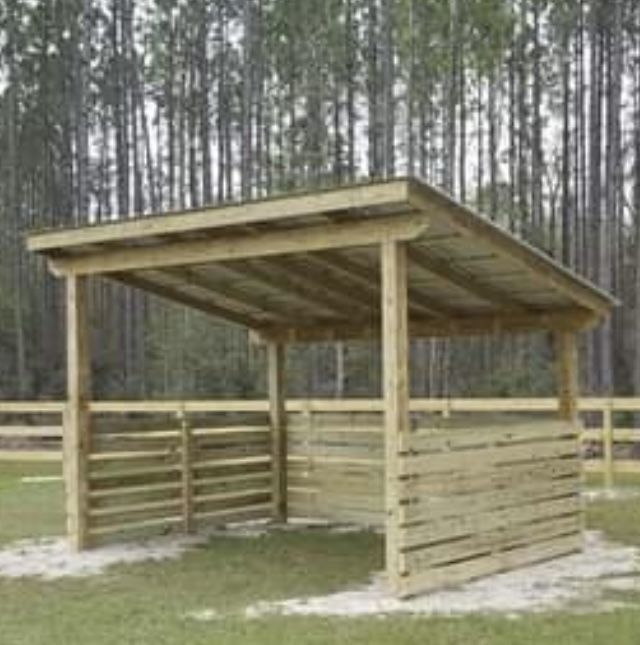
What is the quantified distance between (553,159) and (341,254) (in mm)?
18402

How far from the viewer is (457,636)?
638 cm

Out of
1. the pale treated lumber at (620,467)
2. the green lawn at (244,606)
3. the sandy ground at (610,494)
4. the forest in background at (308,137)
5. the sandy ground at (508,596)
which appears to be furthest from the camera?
the forest in background at (308,137)

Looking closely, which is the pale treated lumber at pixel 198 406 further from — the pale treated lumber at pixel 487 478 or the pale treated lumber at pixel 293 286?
the pale treated lumber at pixel 487 478

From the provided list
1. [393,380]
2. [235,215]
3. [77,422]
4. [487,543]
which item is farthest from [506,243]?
[77,422]

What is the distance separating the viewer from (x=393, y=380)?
25.0ft

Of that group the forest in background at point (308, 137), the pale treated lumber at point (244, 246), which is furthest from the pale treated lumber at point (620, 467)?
the pale treated lumber at point (244, 246)

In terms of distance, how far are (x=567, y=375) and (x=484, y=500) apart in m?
1.93

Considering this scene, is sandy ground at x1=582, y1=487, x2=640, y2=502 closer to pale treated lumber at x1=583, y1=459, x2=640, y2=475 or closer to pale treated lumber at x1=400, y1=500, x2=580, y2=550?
pale treated lumber at x1=583, y1=459, x2=640, y2=475

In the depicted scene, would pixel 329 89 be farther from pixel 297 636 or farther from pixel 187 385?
pixel 297 636

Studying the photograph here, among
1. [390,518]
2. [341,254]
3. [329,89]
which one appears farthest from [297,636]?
[329,89]

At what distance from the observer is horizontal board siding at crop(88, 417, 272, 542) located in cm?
996

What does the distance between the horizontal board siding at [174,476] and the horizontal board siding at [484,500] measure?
274 cm

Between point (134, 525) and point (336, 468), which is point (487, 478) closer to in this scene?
point (336, 468)

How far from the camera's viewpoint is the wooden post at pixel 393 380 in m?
7.50
